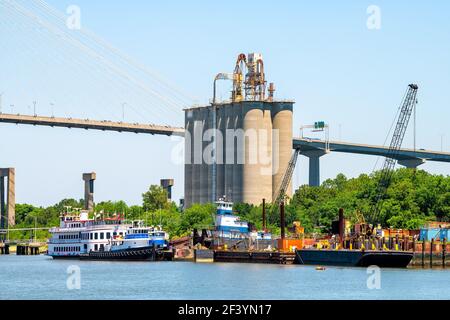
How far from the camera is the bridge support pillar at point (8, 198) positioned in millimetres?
174875

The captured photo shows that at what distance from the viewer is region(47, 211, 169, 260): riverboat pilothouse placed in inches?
3942

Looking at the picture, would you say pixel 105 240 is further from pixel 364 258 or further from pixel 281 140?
pixel 281 140

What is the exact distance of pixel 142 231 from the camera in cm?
10294

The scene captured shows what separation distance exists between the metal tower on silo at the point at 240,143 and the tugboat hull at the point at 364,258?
52.8 m

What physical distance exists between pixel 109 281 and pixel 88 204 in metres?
108

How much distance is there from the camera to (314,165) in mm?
171625

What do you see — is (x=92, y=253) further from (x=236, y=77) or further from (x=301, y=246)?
(x=236, y=77)

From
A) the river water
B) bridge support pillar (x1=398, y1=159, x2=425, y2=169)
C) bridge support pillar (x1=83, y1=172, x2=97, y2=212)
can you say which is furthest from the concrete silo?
the river water

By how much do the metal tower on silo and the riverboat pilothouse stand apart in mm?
31429

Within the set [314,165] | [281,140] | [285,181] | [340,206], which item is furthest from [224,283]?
[314,165]

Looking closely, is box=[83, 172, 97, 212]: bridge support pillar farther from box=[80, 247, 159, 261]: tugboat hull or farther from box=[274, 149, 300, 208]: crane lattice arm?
box=[80, 247, 159, 261]: tugboat hull

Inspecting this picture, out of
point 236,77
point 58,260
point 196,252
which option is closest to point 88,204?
point 236,77

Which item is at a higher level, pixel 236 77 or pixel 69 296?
pixel 236 77

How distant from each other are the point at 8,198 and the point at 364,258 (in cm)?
10605
